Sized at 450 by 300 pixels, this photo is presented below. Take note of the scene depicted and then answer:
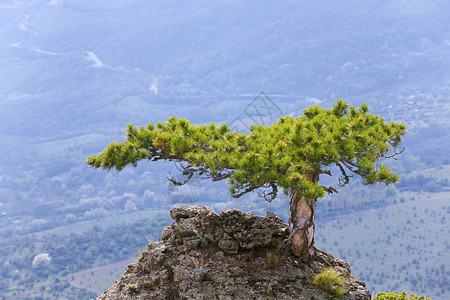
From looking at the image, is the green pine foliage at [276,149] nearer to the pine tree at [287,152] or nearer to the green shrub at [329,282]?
the pine tree at [287,152]

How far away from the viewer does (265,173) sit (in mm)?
7633

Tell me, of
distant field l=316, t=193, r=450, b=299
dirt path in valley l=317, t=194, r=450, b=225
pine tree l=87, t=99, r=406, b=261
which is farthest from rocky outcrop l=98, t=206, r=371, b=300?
dirt path in valley l=317, t=194, r=450, b=225

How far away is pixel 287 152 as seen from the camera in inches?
310

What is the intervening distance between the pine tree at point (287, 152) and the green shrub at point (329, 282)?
52 cm

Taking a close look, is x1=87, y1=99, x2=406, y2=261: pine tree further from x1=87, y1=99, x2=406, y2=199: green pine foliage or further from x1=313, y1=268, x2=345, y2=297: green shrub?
x1=313, y1=268, x2=345, y2=297: green shrub

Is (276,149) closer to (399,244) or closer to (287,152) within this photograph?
(287,152)

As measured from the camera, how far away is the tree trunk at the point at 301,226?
29.6 ft

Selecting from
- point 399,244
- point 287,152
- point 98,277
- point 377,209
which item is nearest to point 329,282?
point 287,152

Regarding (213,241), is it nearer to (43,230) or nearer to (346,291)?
(346,291)

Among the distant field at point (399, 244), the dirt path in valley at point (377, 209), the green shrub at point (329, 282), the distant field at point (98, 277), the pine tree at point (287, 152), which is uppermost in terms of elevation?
the pine tree at point (287, 152)

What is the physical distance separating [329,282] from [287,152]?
2.48m

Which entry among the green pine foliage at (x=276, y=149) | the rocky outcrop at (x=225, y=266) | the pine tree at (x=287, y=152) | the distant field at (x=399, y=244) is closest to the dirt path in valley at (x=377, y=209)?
the distant field at (x=399, y=244)

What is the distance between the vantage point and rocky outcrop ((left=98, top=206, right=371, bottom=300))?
28.1 ft

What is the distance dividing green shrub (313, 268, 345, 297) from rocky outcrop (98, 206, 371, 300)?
0.06 metres
